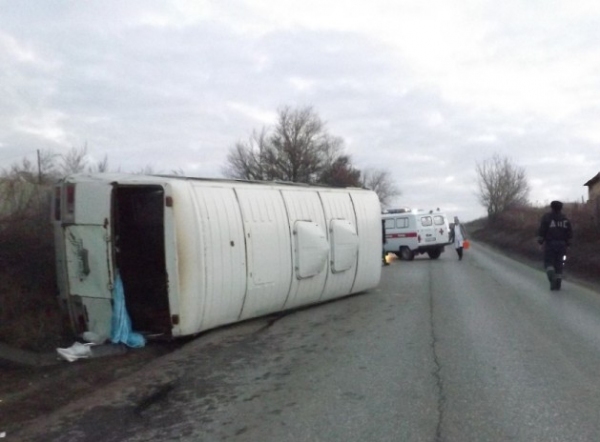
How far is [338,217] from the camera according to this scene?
14.4 metres

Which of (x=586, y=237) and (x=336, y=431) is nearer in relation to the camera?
(x=336, y=431)

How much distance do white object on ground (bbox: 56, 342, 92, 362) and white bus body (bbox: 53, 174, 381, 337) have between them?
482mm

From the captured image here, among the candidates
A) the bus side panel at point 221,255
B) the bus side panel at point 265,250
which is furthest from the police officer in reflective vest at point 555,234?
the bus side panel at point 221,255

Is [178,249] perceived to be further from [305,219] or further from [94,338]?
[305,219]

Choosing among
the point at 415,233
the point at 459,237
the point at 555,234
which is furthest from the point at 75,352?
the point at 459,237

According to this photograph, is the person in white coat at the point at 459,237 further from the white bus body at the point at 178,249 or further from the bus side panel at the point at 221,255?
the bus side panel at the point at 221,255

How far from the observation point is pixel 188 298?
9.63 metres

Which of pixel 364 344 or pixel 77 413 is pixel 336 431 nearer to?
pixel 77 413

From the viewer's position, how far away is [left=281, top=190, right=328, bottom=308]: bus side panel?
12703mm

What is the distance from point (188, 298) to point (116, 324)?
3.55ft

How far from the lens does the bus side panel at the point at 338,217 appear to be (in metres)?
14.1

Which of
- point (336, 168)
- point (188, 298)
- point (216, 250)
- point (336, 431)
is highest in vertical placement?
point (336, 168)

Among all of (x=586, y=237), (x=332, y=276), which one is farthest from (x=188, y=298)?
(x=586, y=237)

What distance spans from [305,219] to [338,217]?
58.5 inches
